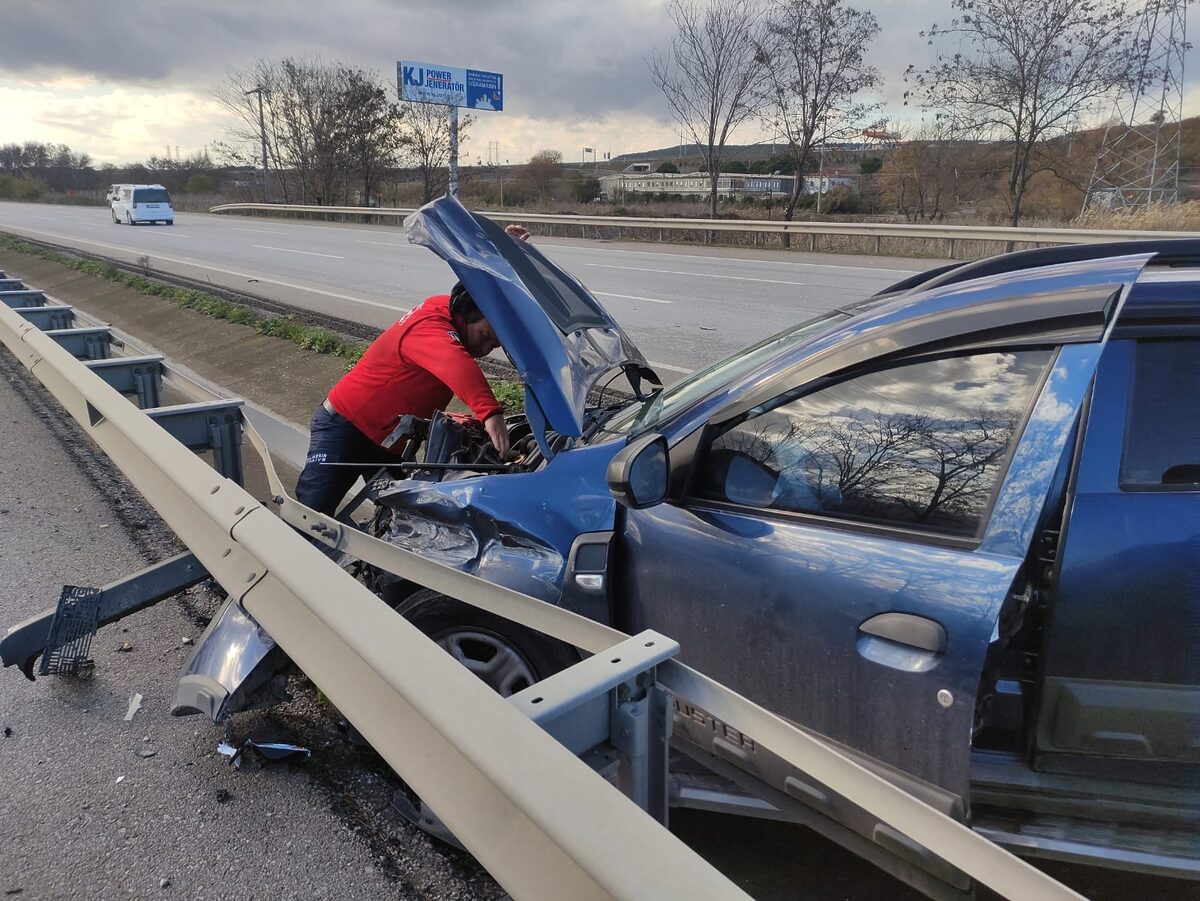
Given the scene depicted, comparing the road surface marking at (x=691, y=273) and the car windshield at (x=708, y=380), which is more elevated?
the road surface marking at (x=691, y=273)

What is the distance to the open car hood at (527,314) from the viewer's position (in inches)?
111

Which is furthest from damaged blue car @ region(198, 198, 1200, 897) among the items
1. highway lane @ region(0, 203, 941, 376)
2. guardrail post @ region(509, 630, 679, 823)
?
highway lane @ region(0, 203, 941, 376)

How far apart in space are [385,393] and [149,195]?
118 feet

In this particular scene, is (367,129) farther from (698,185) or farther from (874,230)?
(874,230)

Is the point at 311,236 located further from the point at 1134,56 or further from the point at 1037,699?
the point at 1037,699

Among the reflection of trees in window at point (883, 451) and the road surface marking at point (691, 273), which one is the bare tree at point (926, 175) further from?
the reflection of trees in window at point (883, 451)

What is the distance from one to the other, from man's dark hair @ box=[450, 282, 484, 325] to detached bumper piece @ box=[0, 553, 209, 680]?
141 cm

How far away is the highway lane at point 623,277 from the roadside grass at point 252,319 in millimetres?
975

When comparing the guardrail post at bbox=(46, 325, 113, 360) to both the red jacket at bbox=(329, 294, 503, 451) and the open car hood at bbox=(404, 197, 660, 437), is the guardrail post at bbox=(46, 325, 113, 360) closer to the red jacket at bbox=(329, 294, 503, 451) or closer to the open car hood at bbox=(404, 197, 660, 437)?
the red jacket at bbox=(329, 294, 503, 451)

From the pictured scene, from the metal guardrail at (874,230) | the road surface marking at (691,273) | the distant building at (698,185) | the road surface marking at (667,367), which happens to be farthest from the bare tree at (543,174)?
the road surface marking at (667,367)

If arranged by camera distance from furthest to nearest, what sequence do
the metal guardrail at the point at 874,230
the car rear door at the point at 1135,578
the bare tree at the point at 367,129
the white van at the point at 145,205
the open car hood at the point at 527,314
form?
the bare tree at the point at 367,129
the white van at the point at 145,205
the metal guardrail at the point at 874,230
the open car hood at the point at 527,314
the car rear door at the point at 1135,578

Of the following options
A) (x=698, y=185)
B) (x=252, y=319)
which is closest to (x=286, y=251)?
(x=252, y=319)

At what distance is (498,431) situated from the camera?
3334 mm

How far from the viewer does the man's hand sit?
10.9ft
